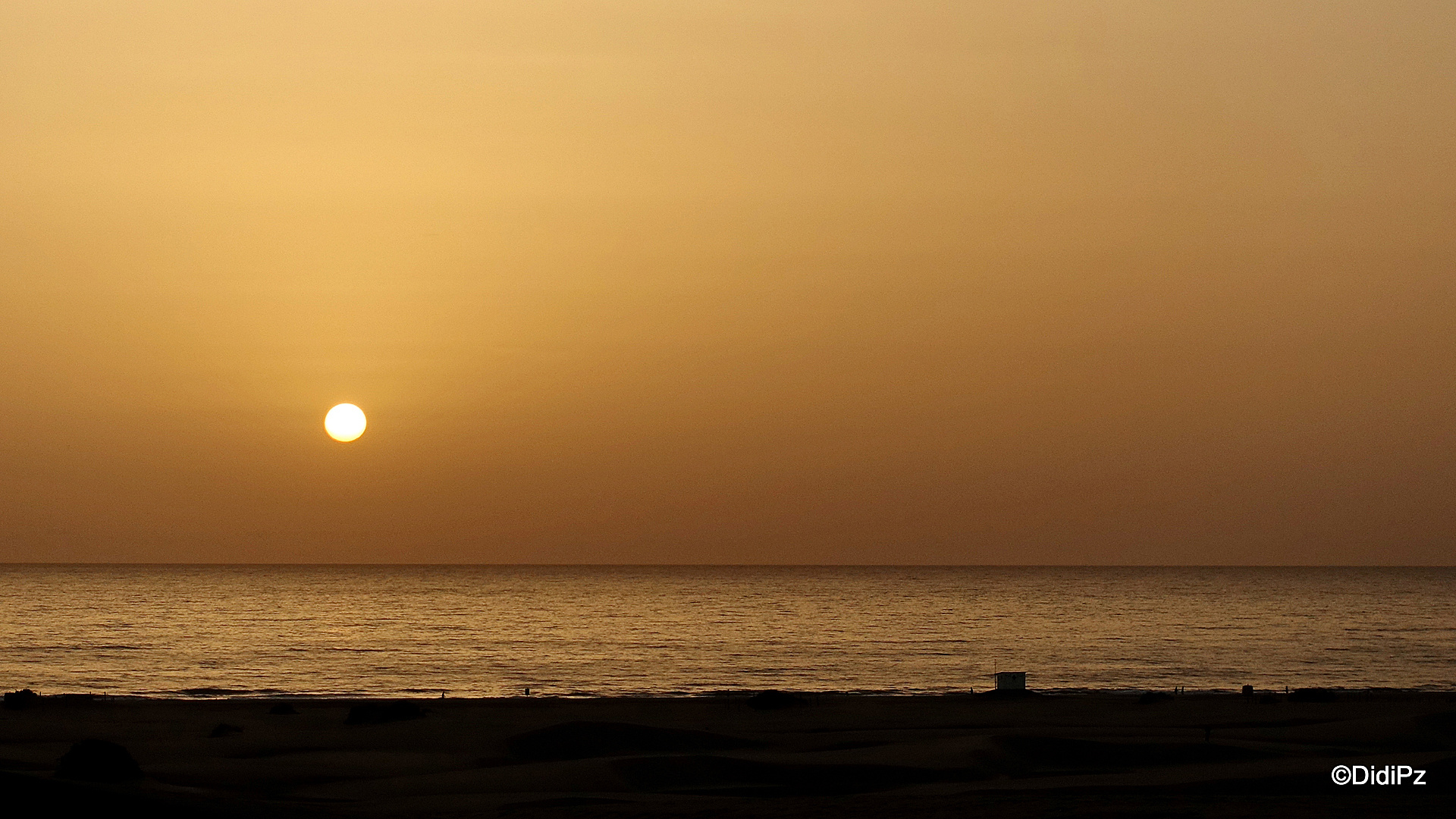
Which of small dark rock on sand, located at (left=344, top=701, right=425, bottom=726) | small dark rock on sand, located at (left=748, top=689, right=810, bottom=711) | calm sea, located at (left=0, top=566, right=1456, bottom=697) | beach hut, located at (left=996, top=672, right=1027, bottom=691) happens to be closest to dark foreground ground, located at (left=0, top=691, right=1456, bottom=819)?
small dark rock on sand, located at (left=344, top=701, right=425, bottom=726)

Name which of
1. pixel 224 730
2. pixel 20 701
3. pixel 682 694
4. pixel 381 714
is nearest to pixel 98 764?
pixel 224 730

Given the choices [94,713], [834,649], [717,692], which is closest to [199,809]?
[94,713]

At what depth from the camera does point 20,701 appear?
1767 inches

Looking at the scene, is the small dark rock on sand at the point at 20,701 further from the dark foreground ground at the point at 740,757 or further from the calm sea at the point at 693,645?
the calm sea at the point at 693,645

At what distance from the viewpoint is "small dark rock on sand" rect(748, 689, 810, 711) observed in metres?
45.9

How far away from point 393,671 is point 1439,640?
81.6m

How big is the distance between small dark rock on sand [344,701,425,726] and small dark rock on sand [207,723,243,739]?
126 inches

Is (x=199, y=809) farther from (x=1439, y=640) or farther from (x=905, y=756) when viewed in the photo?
(x=1439, y=640)

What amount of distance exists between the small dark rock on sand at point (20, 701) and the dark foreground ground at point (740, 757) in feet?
1.06

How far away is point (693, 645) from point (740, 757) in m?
63.5

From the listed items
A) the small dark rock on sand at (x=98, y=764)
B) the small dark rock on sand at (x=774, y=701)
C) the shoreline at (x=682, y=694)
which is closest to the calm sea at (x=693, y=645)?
the shoreline at (x=682, y=694)

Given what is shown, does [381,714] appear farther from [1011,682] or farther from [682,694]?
[1011,682]

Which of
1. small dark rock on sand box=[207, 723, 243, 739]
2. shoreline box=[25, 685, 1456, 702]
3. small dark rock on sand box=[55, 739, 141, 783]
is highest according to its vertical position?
small dark rock on sand box=[55, 739, 141, 783]

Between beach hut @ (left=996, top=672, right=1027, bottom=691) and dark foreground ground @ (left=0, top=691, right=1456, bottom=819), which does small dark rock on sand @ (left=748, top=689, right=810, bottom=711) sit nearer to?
dark foreground ground @ (left=0, top=691, right=1456, bottom=819)
